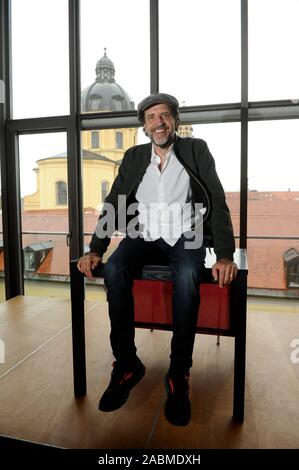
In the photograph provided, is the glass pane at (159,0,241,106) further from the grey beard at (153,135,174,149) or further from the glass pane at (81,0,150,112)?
the grey beard at (153,135,174,149)

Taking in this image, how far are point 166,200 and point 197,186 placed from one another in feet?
0.56

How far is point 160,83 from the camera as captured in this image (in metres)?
3.12

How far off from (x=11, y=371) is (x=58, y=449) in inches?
29.3

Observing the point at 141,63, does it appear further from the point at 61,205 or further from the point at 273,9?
the point at 61,205

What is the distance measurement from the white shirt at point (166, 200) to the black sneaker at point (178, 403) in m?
0.61

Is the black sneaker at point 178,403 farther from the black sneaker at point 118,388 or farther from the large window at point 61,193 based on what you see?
the large window at point 61,193

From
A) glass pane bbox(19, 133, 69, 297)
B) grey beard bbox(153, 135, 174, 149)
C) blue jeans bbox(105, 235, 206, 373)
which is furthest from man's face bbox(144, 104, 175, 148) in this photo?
glass pane bbox(19, 133, 69, 297)

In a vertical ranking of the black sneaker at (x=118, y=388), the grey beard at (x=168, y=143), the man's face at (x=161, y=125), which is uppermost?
the man's face at (x=161, y=125)

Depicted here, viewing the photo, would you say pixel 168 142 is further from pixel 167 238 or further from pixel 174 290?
pixel 174 290

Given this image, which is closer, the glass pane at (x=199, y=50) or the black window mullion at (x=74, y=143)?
the glass pane at (x=199, y=50)

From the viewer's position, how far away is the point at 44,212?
148 inches

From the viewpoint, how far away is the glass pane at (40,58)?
3334mm

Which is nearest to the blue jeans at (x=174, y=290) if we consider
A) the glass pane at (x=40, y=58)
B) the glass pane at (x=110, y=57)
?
the glass pane at (x=110, y=57)

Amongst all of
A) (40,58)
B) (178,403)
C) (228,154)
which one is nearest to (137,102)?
(228,154)
